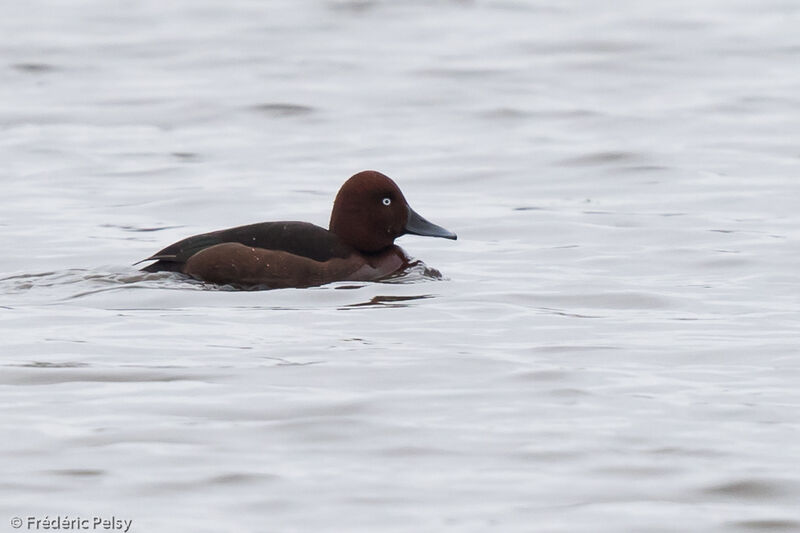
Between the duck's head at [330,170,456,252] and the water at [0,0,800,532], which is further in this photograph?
the duck's head at [330,170,456,252]

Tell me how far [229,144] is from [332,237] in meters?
6.18

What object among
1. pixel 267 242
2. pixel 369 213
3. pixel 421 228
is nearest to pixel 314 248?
pixel 267 242

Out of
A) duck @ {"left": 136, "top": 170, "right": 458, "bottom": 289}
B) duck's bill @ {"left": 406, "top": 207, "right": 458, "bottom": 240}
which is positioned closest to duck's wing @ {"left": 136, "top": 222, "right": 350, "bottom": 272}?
duck @ {"left": 136, "top": 170, "right": 458, "bottom": 289}

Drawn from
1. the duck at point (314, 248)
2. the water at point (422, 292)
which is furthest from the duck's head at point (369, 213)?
the water at point (422, 292)

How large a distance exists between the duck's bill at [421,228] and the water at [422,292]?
0.28 metres

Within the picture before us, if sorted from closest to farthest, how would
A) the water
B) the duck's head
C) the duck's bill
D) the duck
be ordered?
the water, the duck, the duck's head, the duck's bill

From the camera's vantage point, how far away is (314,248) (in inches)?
367

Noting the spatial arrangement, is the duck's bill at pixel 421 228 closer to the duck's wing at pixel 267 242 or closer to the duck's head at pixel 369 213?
the duck's head at pixel 369 213

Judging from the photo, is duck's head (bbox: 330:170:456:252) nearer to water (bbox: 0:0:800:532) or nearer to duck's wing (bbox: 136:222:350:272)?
duck's wing (bbox: 136:222:350:272)

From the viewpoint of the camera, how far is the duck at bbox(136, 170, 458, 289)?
30.0 ft

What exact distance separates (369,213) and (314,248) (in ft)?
1.53

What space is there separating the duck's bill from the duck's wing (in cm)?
55

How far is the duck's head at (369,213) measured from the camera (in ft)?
31.5

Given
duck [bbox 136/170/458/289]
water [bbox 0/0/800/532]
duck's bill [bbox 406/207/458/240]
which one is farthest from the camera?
duck's bill [bbox 406/207/458/240]
